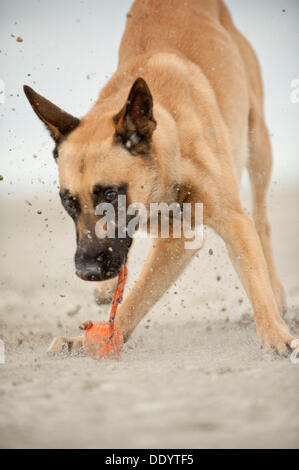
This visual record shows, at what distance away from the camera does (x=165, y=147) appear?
11.1 feet

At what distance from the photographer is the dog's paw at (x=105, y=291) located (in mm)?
4531

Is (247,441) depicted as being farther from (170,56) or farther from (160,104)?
(170,56)

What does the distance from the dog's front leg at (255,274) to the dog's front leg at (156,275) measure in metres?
0.45

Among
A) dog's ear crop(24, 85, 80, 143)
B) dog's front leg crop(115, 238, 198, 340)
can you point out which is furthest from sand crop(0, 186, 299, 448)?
dog's ear crop(24, 85, 80, 143)

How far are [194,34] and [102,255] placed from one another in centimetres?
208

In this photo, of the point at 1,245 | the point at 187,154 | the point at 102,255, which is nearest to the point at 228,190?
the point at 187,154

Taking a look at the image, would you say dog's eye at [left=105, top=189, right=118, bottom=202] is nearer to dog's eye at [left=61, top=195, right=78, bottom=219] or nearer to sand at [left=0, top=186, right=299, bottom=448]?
dog's eye at [left=61, top=195, right=78, bottom=219]

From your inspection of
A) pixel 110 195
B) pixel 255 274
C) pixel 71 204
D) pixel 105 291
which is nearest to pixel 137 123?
pixel 110 195

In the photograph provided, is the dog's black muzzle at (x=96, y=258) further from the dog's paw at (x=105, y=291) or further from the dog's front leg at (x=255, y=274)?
the dog's paw at (x=105, y=291)

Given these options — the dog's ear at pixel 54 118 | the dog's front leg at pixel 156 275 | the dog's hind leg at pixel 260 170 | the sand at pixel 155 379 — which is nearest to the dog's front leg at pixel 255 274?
the sand at pixel 155 379

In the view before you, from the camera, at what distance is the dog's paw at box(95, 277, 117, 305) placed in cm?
453

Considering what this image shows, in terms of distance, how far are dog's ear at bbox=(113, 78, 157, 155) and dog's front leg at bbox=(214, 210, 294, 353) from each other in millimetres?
651

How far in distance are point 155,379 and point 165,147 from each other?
4.71ft

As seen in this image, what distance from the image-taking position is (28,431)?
188 centimetres
